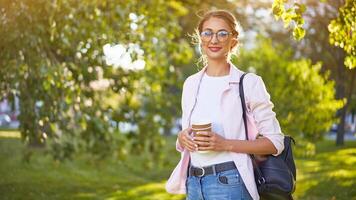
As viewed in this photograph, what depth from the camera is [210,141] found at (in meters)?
3.50

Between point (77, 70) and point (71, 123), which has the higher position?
point (77, 70)

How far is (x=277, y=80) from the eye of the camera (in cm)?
1953

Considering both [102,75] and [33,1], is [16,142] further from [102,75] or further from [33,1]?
[33,1]

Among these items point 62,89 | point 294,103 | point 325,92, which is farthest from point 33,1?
point 325,92

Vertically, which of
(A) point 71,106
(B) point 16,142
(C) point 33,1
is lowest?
(B) point 16,142

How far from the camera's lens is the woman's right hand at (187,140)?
142 inches

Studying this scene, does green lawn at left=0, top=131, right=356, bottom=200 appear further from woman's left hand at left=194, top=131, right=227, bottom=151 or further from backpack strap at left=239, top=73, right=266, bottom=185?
woman's left hand at left=194, top=131, right=227, bottom=151

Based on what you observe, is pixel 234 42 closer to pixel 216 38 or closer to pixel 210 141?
pixel 216 38

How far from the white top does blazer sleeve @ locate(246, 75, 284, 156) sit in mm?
178

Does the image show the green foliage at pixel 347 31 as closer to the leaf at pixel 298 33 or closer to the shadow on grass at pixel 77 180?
the leaf at pixel 298 33

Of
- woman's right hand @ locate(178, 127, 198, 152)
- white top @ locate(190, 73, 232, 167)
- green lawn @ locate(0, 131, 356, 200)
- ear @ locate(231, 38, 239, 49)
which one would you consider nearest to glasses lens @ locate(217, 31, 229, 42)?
ear @ locate(231, 38, 239, 49)

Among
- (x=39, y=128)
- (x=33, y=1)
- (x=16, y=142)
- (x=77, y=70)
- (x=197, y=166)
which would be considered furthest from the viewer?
(x=16, y=142)

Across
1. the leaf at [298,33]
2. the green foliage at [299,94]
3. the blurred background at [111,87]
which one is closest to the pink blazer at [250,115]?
the blurred background at [111,87]

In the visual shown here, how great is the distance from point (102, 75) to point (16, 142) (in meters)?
16.8
